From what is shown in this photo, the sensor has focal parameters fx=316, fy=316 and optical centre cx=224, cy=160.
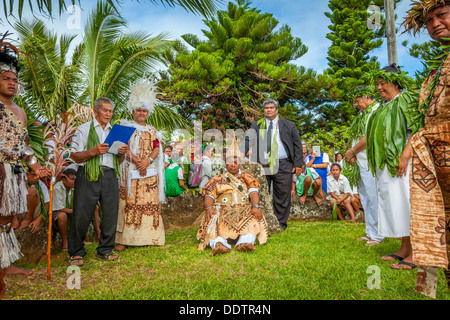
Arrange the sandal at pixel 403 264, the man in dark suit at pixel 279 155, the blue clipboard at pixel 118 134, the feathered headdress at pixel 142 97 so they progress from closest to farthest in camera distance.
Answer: the sandal at pixel 403 264
the blue clipboard at pixel 118 134
the feathered headdress at pixel 142 97
the man in dark suit at pixel 279 155

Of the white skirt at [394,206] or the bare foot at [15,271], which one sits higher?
the white skirt at [394,206]

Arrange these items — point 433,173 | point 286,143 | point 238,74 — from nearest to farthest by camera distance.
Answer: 1. point 433,173
2. point 286,143
3. point 238,74

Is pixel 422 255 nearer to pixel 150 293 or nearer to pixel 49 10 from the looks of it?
pixel 150 293

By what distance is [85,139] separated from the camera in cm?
384

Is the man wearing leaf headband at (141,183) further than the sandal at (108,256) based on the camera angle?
Yes

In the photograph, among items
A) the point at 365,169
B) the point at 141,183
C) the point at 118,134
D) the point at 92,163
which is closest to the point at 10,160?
the point at 92,163

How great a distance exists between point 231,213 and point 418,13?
9.99ft

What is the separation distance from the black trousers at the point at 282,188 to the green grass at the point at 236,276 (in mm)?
1183

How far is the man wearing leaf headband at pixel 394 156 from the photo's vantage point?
3369 mm

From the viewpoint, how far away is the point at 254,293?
103 inches

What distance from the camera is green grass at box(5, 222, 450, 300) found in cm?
264

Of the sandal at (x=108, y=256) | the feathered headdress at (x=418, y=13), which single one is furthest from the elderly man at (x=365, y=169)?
the sandal at (x=108, y=256)

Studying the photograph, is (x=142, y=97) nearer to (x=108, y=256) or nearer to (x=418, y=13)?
(x=108, y=256)

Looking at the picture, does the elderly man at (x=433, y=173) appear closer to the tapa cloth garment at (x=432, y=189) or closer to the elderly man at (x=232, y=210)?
the tapa cloth garment at (x=432, y=189)
